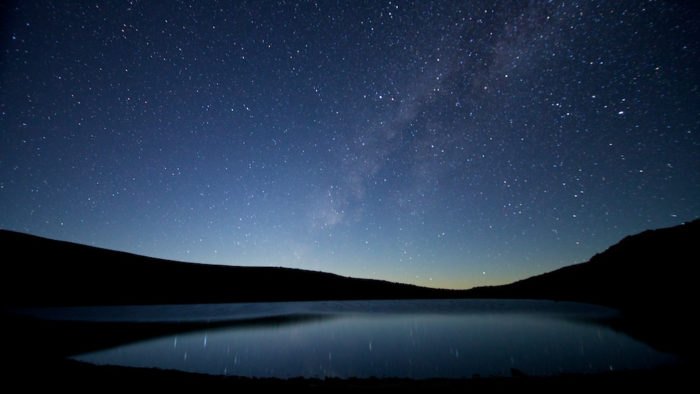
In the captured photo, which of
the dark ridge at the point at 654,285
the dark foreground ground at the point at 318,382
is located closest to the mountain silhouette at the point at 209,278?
the dark ridge at the point at 654,285

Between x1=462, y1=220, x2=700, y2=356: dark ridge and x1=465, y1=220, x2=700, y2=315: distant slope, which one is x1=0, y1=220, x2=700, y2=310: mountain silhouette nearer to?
x1=465, y1=220, x2=700, y2=315: distant slope

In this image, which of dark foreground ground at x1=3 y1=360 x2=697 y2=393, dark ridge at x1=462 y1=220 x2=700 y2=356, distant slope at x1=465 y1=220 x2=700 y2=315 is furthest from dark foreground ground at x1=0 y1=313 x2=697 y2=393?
distant slope at x1=465 y1=220 x2=700 y2=315

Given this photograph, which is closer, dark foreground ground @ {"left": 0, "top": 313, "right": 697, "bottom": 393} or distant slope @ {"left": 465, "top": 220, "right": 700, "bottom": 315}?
dark foreground ground @ {"left": 0, "top": 313, "right": 697, "bottom": 393}

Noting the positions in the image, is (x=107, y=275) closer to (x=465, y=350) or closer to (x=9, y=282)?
(x=9, y=282)

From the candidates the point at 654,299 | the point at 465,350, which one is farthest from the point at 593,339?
the point at 654,299

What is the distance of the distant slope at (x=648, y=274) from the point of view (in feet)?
163

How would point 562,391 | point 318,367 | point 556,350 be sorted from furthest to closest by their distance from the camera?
point 556,350
point 318,367
point 562,391

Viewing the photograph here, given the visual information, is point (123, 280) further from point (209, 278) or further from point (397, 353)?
point (397, 353)

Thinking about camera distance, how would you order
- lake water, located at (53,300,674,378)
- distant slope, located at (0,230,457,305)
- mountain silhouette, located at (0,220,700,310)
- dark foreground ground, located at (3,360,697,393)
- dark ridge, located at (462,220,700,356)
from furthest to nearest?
1. distant slope, located at (0,230,457,305)
2. mountain silhouette, located at (0,220,700,310)
3. dark ridge, located at (462,220,700,356)
4. lake water, located at (53,300,674,378)
5. dark foreground ground, located at (3,360,697,393)

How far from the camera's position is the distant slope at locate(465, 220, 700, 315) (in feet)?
163

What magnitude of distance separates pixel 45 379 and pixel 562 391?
14055 millimetres

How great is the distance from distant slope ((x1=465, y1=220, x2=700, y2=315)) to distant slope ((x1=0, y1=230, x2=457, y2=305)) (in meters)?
80.3

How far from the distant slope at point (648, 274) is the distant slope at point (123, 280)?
80.3 metres

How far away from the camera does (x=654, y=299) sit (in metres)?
52.6
